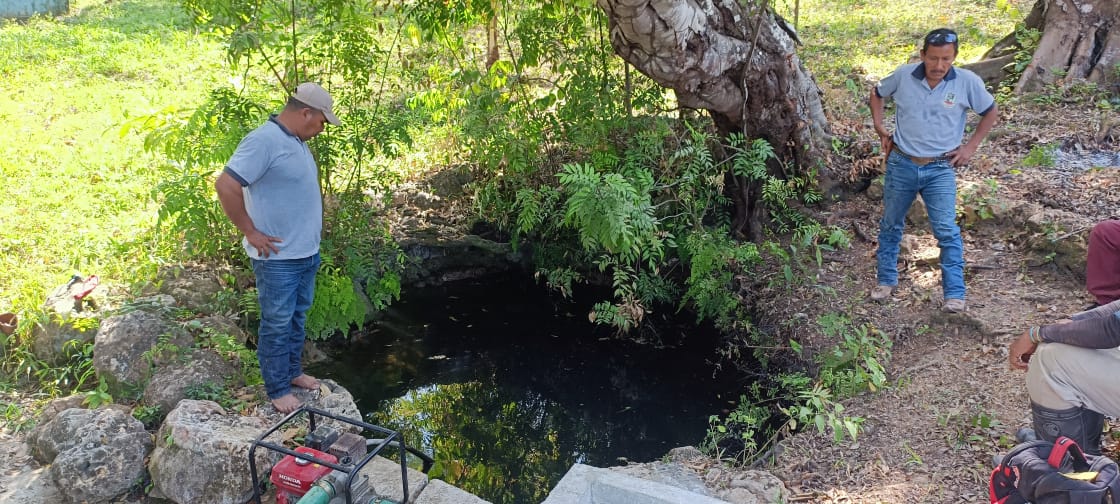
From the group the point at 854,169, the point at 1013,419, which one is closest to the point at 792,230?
the point at 854,169

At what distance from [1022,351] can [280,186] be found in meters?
3.62

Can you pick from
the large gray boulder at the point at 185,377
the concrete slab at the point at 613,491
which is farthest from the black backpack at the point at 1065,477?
the large gray boulder at the point at 185,377

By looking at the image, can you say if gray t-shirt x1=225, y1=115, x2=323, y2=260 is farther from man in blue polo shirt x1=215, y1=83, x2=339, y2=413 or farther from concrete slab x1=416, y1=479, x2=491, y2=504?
concrete slab x1=416, y1=479, x2=491, y2=504

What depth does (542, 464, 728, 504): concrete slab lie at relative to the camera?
11.3 ft

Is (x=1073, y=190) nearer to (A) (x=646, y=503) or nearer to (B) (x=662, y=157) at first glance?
(B) (x=662, y=157)

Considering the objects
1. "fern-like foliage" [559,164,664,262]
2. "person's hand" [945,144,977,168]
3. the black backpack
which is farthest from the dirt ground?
"fern-like foliage" [559,164,664,262]

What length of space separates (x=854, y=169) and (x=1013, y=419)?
2.87 meters

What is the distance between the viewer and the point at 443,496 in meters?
3.71

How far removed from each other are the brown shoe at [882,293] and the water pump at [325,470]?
3.48 m

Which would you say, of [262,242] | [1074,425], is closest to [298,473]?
[262,242]

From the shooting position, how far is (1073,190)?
18.2ft

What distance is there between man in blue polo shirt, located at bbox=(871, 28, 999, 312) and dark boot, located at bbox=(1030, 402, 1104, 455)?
5.06 ft

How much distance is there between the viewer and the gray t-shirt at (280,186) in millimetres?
3574

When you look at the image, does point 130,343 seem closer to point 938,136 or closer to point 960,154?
point 938,136
